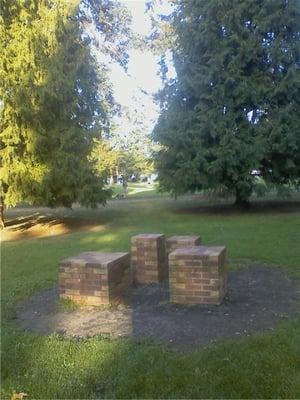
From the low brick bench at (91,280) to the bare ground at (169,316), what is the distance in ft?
0.48

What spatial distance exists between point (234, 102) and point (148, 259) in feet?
33.8

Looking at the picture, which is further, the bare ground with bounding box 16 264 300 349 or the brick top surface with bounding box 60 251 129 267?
the brick top surface with bounding box 60 251 129 267

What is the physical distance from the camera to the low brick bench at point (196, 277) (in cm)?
500

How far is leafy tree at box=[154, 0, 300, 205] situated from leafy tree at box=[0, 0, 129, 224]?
116 inches

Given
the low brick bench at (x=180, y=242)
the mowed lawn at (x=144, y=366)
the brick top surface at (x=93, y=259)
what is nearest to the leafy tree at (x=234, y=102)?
the low brick bench at (x=180, y=242)

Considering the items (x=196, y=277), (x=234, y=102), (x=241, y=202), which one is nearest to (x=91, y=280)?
(x=196, y=277)

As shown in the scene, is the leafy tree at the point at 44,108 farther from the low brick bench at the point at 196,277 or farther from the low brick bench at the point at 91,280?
the low brick bench at the point at 196,277

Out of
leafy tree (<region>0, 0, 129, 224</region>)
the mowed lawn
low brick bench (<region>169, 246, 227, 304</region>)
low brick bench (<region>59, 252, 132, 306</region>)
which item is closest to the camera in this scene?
the mowed lawn

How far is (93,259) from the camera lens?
5332mm

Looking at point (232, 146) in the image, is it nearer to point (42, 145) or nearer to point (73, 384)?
point (42, 145)

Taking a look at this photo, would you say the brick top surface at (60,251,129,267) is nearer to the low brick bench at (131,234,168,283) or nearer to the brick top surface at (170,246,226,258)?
the low brick bench at (131,234,168,283)

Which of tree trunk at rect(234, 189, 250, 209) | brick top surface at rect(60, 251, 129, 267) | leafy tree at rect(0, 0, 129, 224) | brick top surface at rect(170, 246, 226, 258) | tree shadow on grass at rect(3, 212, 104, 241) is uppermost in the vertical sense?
leafy tree at rect(0, 0, 129, 224)

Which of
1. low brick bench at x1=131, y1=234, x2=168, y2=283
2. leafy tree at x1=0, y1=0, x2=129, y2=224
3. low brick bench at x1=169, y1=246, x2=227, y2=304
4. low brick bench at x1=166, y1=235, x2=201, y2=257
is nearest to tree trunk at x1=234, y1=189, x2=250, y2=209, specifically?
leafy tree at x1=0, y1=0, x2=129, y2=224

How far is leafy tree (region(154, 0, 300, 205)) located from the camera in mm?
14547
